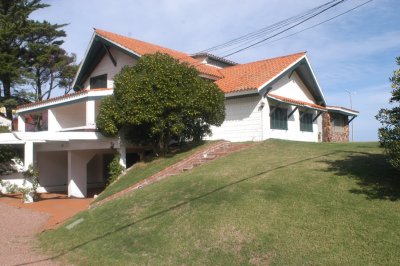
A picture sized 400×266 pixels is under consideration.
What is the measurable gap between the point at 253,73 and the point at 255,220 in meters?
14.2

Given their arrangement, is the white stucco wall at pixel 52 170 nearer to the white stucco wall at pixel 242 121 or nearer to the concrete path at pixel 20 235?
the concrete path at pixel 20 235

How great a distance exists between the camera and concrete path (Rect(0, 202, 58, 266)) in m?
9.30

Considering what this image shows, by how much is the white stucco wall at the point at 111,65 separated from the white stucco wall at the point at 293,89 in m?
7.90

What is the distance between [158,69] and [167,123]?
222 cm

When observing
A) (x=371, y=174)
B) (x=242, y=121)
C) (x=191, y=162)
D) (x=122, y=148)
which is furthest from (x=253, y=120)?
(x=371, y=174)

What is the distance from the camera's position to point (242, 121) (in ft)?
65.5

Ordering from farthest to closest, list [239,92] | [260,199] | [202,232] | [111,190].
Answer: [239,92], [111,190], [260,199], [202,232]

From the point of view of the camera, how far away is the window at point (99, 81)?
25.0m

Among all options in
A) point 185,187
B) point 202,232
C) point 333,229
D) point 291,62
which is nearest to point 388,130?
point 333,229

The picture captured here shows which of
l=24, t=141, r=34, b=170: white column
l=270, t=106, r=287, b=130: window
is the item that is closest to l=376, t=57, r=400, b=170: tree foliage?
l=270, t=106, r=287, b=130: window

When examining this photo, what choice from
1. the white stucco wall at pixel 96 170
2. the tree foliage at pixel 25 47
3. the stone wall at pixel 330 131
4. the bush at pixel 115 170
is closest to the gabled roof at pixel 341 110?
the stone wall at pixel 330 131

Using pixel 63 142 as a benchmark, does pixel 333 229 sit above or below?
below

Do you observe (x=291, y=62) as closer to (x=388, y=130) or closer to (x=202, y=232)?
(x=388, y=130)

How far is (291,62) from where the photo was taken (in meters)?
21.8
